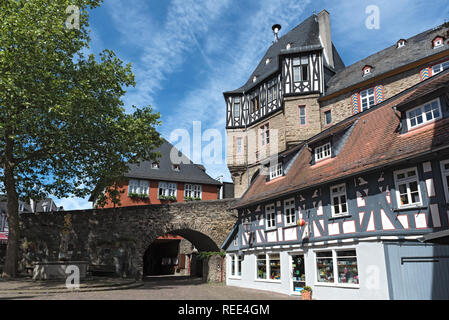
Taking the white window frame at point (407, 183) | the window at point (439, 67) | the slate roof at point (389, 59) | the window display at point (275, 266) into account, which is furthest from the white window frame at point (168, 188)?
the white window frame at point (407, 183)

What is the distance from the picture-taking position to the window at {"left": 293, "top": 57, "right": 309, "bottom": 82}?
81.0 feet

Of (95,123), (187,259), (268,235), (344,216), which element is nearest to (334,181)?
(344,216)

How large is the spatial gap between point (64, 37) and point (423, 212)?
15.9 meters

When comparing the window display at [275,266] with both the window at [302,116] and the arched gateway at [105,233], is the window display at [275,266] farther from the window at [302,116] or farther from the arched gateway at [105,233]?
the window at [302,116]

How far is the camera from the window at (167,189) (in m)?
32.1

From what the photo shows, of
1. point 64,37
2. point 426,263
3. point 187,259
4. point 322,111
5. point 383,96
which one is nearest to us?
point 426,263

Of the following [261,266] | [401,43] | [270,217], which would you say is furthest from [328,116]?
[261,266]

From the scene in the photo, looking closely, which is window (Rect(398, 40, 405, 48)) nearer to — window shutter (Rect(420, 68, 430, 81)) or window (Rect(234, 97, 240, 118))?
window shutter (Rect(420, 68, 430, 81))

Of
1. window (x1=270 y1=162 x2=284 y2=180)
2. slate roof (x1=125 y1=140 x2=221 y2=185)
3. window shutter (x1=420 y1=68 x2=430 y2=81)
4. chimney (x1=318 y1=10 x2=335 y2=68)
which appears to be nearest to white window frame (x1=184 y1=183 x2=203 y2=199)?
slate roof (x1=125 y1=140 x2=221 y2=185)

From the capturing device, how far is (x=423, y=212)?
31.5 ft

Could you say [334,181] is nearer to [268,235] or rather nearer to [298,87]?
[268,235]

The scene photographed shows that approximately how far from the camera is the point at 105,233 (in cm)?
2073

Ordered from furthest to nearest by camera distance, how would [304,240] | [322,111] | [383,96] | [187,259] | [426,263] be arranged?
[187,259]
[322,111]
[383,96]
[304,240]
[426,263]

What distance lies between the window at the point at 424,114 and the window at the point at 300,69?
14301 mm
